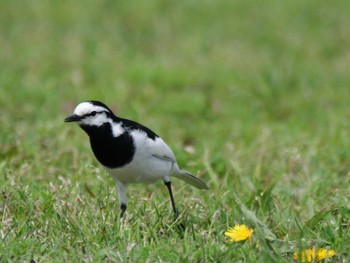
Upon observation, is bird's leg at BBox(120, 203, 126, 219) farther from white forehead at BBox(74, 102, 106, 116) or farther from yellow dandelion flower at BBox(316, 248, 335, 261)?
yellow dandelion flower at BBox(316, 248, 335, 261)

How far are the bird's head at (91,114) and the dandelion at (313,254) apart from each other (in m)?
1.32

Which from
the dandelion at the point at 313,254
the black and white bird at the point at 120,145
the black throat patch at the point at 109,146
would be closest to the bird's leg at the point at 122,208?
the black and white bird at the point at 120,145

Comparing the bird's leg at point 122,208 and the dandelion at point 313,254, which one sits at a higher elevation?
the dandelion at point 313,254

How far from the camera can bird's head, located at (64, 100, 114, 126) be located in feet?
14.6

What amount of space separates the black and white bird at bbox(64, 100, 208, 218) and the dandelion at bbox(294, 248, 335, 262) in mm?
966

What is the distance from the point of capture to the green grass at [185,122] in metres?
4.19

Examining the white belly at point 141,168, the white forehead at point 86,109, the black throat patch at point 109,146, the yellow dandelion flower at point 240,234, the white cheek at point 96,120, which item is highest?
the white forehead at point 86,109

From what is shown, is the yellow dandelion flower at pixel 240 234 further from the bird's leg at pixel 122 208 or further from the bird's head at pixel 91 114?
the bird's head at pixel 91 114

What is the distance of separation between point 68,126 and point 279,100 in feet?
7.98

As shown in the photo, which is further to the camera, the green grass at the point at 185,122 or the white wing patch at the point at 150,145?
the white wing patch at the point at 150,145

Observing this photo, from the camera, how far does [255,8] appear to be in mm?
11195

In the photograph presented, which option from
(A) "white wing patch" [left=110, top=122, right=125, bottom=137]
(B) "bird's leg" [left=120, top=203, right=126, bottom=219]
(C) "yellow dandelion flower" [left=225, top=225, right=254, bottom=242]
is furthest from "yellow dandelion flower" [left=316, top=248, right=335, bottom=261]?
(A) "white wing patch" [left=110, top=122, right=125, bottom=137]

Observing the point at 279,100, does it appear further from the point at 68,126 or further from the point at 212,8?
the point at 212,8

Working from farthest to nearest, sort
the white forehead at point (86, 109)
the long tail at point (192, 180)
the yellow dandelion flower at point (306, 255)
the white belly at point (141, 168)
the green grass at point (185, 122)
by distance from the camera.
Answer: the long tail at point (192, 180)
the white belly at point (141, 168)
the white forehead at point (86, 109)
the green grass at point (185, 122)
the yellow dandelion flower at point (306, 255)
